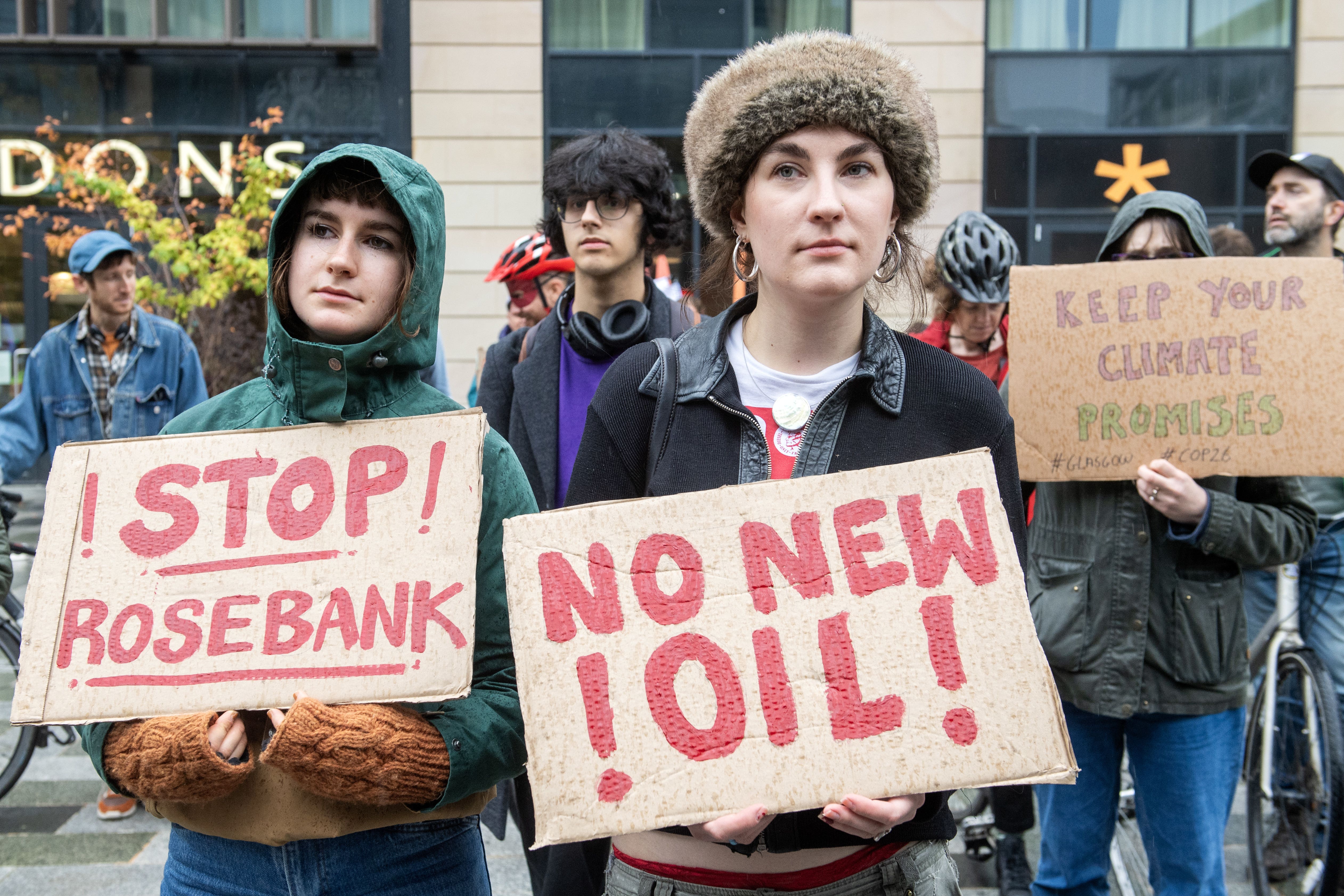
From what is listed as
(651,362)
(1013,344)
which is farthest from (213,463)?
(1013,344)

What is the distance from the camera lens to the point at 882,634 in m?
1.54

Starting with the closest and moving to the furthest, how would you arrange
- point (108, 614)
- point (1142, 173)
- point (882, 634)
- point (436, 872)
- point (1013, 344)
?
point (882, 634) → point (108, 614) → point (436, 872) → point (1013, 344) → point (1142, 173)

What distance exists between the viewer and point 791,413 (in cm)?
177

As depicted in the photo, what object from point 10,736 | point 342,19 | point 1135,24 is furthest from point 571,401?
point 1135,24

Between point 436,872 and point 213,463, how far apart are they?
0.74m

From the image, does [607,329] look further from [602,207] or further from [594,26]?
[594,26]

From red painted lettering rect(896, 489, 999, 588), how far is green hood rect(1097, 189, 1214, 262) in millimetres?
1637

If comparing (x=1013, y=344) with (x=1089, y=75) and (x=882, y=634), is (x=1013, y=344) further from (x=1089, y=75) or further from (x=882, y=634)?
(x=1089, y=75)

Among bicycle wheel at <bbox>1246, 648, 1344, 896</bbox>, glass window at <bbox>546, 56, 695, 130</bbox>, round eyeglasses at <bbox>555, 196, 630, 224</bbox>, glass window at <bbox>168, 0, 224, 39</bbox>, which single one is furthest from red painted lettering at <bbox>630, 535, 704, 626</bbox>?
glass window at <bbox>168, 0, 224, 39</bbox>

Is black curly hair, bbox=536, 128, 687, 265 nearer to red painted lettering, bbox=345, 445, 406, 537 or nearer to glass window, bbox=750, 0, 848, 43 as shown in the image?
red painted lettering, bbox=345, 445, 406, 537

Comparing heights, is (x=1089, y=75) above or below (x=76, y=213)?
above

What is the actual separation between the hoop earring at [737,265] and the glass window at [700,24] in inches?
437

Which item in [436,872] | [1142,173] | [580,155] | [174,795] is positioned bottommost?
[436,872]

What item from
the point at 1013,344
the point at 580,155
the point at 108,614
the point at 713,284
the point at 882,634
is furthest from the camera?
the point at 580,155
